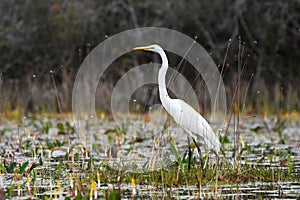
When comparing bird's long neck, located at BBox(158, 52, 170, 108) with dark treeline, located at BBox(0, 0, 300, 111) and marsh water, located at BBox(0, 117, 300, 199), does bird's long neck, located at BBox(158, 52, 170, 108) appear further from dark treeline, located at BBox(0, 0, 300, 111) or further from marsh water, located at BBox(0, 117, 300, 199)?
dark treeline, located at BBox(0, 0, 300, 111)

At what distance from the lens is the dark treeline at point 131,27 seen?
595 inches

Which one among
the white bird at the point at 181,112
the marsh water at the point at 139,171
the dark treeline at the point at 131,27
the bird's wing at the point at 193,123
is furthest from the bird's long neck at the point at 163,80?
the dark treeline at the point at 131,27

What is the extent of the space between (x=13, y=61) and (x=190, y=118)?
35.0ft

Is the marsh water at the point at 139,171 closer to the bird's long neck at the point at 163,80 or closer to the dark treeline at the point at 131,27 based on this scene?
the bird's long neck at the point at 163,80

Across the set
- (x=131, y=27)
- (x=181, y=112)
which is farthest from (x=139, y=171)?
(x=131, y=27)

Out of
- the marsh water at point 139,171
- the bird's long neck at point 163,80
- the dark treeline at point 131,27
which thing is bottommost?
the marsh water at point 139,171

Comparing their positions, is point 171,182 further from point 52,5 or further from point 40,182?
point 52,5

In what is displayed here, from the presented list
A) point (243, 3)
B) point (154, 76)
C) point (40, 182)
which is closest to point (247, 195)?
point (40, 182)

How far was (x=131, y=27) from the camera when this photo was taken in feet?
53.0

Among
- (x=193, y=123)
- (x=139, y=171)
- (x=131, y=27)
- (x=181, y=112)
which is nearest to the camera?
(x=139, y=171)

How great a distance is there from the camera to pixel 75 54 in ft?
51.8

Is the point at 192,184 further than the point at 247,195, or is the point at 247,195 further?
the point at 192,184

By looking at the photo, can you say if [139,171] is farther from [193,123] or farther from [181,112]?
[193,123]

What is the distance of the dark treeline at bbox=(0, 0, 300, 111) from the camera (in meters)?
15.1
